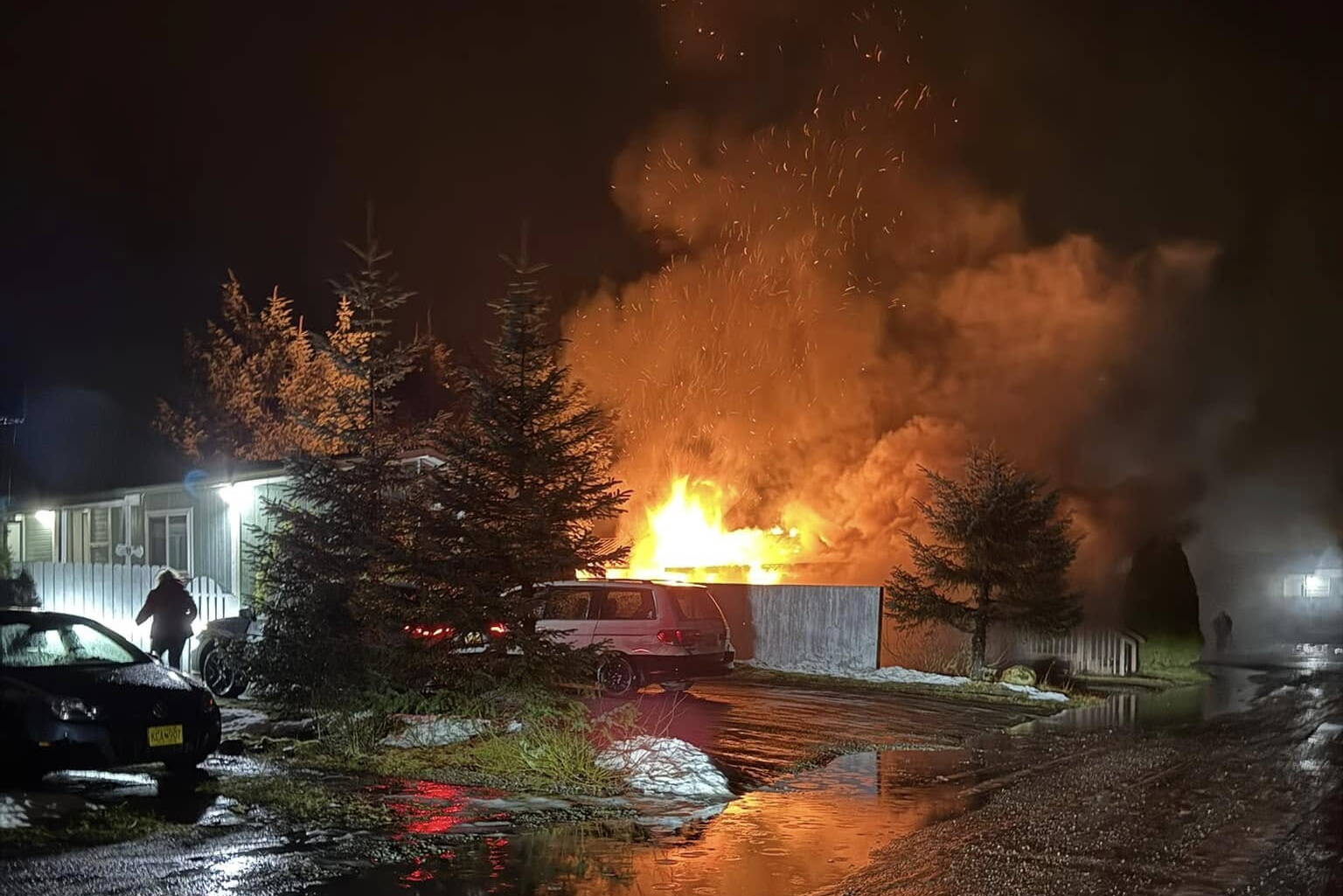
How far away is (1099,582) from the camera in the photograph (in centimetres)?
3303

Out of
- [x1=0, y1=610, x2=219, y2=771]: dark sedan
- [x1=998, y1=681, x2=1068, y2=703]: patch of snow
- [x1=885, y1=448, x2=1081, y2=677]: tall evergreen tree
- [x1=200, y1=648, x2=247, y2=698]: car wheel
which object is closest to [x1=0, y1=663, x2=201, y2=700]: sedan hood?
[x1=0, y1=610, x2=219, y2=771]: dark sedan

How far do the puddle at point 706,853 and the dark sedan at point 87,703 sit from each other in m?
3.19

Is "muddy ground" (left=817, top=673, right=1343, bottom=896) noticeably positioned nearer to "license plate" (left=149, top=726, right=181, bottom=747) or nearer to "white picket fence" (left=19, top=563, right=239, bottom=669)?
"license plate" (left=149, top=726, right=181, bottom=747)

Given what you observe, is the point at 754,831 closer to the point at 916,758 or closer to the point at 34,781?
the point at 916,758

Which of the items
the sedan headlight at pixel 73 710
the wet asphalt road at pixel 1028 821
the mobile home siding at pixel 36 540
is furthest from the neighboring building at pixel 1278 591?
the sedan headlight at pixel 73 710

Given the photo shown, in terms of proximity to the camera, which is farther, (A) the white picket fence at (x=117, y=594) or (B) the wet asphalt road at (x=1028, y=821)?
(A) the white picket fence at (x=117, y=594)

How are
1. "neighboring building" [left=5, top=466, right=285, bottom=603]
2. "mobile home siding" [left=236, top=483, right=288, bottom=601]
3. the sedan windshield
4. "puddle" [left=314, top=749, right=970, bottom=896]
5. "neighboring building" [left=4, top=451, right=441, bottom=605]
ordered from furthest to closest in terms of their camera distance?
"neighboring building" [left=5, top=466, right=285, bottom=603], "neighboring building" [left=4, top=451, right=441, bottom=605], "mobile home siding" [left=236, top=483, right=288, bottom=601], the sedan windshield, "puddle" [left=314, top=749, right=970, bottom=896]

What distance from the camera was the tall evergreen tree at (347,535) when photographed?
12070 millimetres

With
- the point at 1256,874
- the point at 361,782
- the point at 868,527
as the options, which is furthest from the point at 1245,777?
the point at 868,527

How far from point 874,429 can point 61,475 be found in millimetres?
22306

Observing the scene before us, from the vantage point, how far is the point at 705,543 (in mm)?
35562

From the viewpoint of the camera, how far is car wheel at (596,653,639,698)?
56.2 ft

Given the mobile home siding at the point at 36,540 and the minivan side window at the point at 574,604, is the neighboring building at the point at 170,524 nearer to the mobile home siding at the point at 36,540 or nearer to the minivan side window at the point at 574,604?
the mobile home siding at the point at 36,540

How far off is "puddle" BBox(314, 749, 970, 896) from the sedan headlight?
3362 mm
